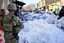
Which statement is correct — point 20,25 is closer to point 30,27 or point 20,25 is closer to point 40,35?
point 40,35

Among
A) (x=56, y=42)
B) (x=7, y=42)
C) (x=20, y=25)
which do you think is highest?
(x=20, y=25)

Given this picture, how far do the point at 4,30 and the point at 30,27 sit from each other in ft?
12.0

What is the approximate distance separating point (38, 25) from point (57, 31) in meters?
1.17

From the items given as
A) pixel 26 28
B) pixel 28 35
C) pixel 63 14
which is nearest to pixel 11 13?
pixel 28 35

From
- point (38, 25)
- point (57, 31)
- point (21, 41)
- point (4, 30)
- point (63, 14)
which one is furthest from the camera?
point (63, 14)

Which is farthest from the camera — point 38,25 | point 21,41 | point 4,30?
point 38,25

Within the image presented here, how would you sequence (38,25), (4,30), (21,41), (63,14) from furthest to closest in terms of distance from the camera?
(63,14) < (38,25) < (21,41) < (4,30)

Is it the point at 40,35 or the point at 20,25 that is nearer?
the point at 20,25

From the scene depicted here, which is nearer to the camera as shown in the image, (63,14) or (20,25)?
(20,25)

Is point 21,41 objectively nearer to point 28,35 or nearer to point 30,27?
point 28,35

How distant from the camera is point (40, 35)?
23.1ft

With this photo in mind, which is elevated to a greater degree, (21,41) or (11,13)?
(11,13)

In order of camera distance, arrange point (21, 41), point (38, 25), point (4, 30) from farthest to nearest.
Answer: point (38, 25) → point (21, 41) → point (4, 30)

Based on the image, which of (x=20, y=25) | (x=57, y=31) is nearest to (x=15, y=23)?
(x=20, y=25)
